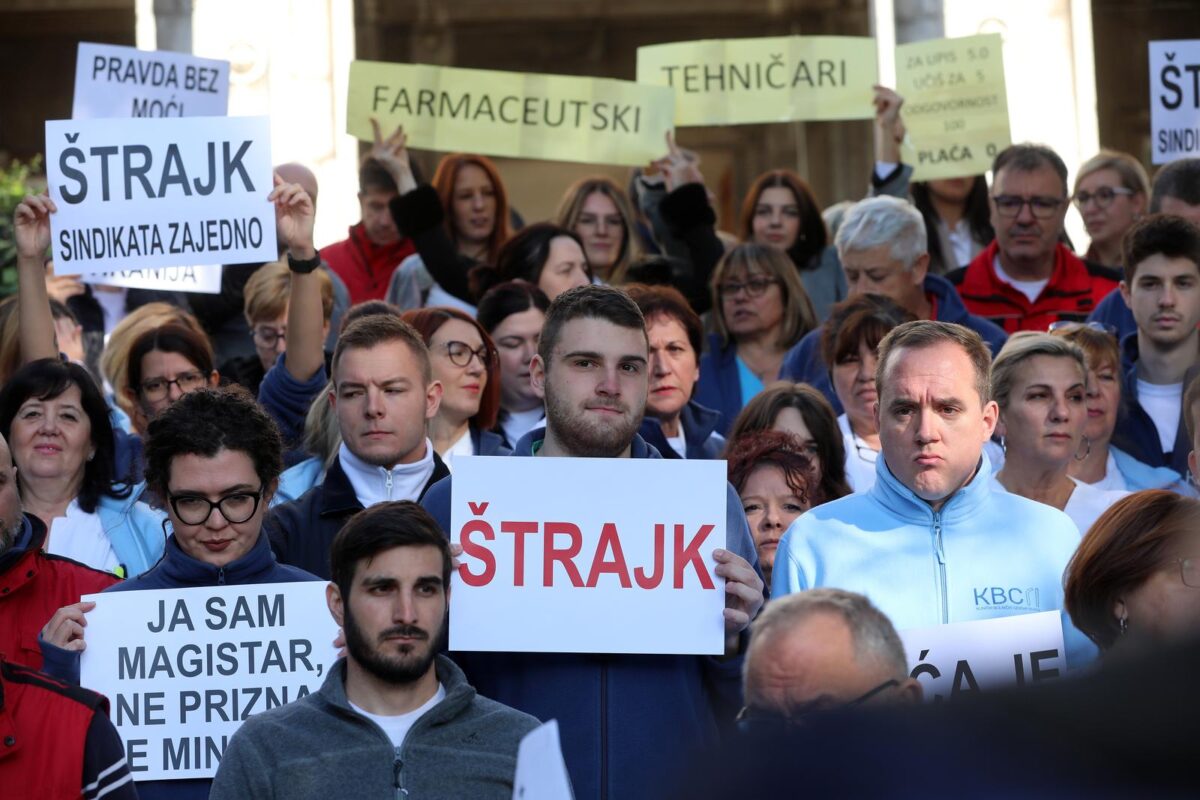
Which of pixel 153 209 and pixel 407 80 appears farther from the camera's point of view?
pixel 407 80

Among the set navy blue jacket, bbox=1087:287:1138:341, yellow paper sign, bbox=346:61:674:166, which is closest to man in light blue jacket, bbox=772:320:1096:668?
navy blue jacket, bbox=1087:287:1138:341

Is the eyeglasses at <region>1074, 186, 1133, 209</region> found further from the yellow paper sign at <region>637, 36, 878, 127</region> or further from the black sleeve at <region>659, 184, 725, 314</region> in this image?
the black sleeve at <region>659, 184, 725, 314</region>

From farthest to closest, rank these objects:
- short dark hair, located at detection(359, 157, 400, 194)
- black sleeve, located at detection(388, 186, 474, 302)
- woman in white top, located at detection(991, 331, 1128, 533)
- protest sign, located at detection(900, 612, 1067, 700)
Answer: short dark hair, located at detection(359, 157, 400, 194)
black sleeve, located at detection(388, 186, 474, 302)
woman in white top, located at detection(991, 331, 1128, 533)
protest sign, located at detection(900, 612, 1067, 700)

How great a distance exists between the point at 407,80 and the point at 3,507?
4.84 m

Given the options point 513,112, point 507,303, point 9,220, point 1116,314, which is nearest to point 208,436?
point 507,303

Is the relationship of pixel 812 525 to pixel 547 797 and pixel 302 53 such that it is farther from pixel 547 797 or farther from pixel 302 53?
pixel 302 53

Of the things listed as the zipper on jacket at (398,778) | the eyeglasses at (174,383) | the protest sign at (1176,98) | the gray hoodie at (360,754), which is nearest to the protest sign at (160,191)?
the eyeglasses at (174,383)

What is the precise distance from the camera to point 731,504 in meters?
4.46

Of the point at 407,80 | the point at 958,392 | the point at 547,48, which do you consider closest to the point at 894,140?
the point at 407,80

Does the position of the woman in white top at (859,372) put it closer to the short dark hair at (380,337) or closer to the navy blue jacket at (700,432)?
the navy blue jacket at (700,432)

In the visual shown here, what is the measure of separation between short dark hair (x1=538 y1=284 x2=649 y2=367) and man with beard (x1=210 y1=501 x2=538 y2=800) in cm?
→ 69

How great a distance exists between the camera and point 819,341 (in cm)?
700

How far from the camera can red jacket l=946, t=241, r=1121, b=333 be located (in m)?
7.95

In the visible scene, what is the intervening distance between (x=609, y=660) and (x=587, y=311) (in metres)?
0.86
